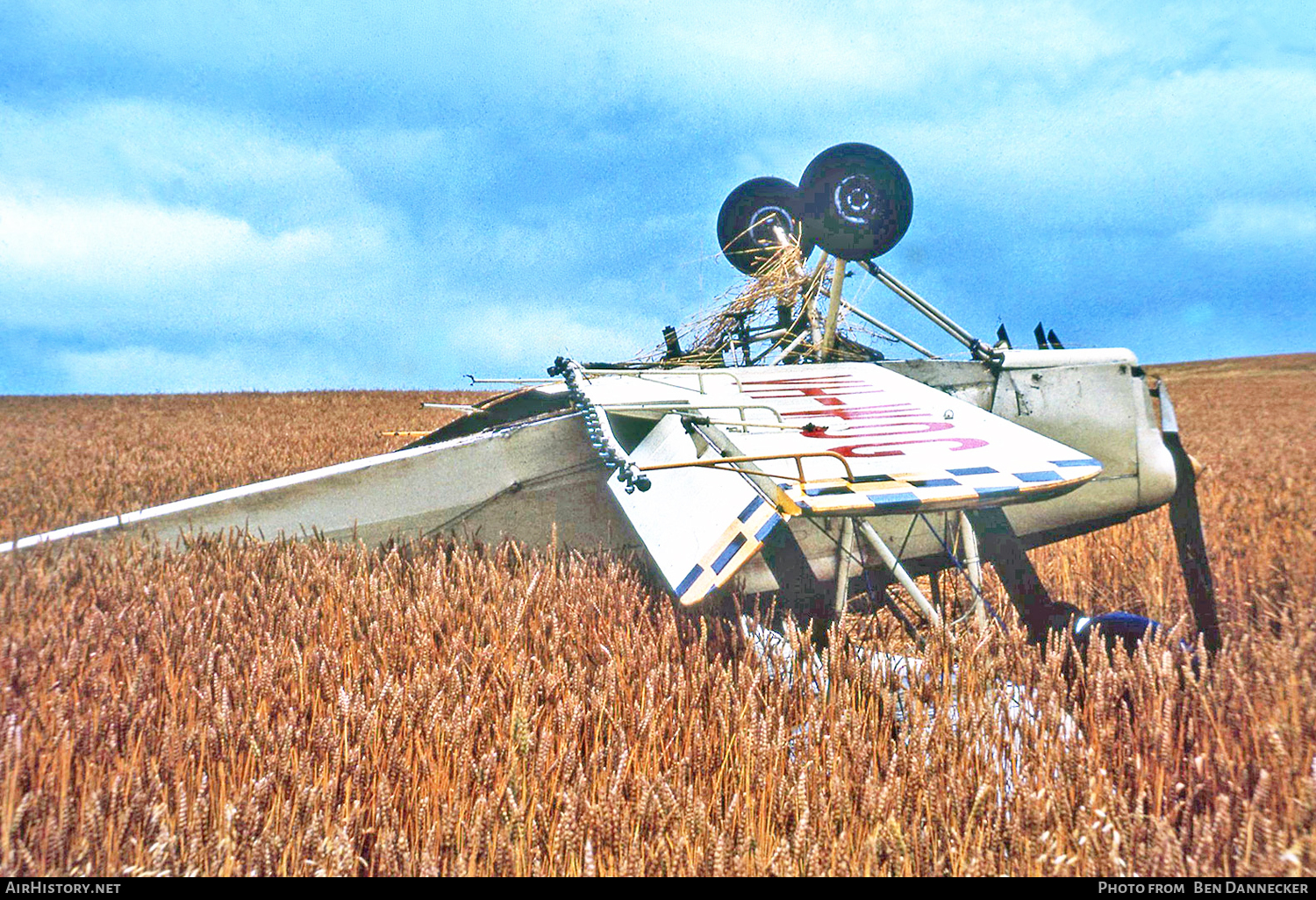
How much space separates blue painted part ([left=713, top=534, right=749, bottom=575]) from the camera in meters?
2.79

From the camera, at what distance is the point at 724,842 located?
63.6 inches

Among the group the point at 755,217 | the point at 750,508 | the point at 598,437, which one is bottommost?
the point at 750,508

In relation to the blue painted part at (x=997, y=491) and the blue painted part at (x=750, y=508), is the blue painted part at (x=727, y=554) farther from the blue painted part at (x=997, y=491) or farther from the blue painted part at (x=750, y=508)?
the blue painted part at (x=997, y=491)

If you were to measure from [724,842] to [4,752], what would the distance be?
172 cm

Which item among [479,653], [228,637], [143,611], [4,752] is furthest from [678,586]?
[143,611]

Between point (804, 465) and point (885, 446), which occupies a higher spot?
point (885, 446)

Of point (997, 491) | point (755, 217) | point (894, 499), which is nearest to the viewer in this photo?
point (894, 499)

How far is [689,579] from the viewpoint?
9.41 ft

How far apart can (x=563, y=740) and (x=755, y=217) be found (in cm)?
545

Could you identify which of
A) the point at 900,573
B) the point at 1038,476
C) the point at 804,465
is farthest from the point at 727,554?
the point at 1038,476

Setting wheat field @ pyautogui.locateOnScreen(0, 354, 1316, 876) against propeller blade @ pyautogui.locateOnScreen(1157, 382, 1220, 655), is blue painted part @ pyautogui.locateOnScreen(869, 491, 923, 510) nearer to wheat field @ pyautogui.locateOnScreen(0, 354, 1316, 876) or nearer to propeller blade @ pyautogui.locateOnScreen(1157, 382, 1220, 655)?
wheat field @ pyautogui.locateOnScreen(0, 354, 1316, 876)

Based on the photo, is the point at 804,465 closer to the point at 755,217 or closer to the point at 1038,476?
the point at 1038,476

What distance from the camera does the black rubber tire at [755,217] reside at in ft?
22.0
